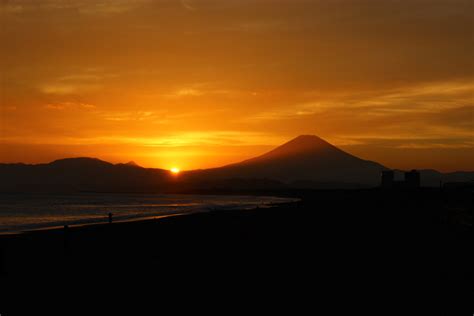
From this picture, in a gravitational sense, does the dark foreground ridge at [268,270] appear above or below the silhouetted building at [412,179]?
below

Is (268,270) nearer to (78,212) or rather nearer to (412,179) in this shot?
(78,212)

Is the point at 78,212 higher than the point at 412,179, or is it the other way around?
the point at 412,179

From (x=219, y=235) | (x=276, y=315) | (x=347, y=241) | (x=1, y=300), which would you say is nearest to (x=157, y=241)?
(x=219, y=235)

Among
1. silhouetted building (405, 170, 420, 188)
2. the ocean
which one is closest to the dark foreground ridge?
the ocean

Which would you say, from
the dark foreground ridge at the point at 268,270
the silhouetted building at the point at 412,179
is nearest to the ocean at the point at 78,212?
the dark foreground ridge at the point at 268,270

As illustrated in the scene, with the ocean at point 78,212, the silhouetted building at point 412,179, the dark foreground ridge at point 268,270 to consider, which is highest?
the silhouetted building at point 412,179

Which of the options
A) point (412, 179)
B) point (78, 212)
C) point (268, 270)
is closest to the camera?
point (268, 270)

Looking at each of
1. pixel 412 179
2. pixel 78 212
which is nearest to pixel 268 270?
pixel 78 212

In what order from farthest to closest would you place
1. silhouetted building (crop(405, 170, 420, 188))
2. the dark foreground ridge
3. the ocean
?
silhouetted building (crop(405, 170, 420, 188)), the ocean, the dark foreground ridge

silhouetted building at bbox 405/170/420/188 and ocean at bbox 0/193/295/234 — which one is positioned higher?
silhouetted building at bbox 405/170/420/188

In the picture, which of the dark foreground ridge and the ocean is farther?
the ocean

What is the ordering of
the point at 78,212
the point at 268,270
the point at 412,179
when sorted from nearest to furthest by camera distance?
1. the point at 268,270
2. the point at 78,212
3. the point at 412,179

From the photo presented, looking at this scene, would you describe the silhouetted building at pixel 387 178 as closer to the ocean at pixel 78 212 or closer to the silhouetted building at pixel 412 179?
the silhouetted building at pixel 412 179

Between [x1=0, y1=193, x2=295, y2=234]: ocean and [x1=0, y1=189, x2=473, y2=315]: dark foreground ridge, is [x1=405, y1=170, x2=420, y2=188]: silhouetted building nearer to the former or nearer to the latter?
[x1=0, y1=193, x2=295, y2=234]: ocean
